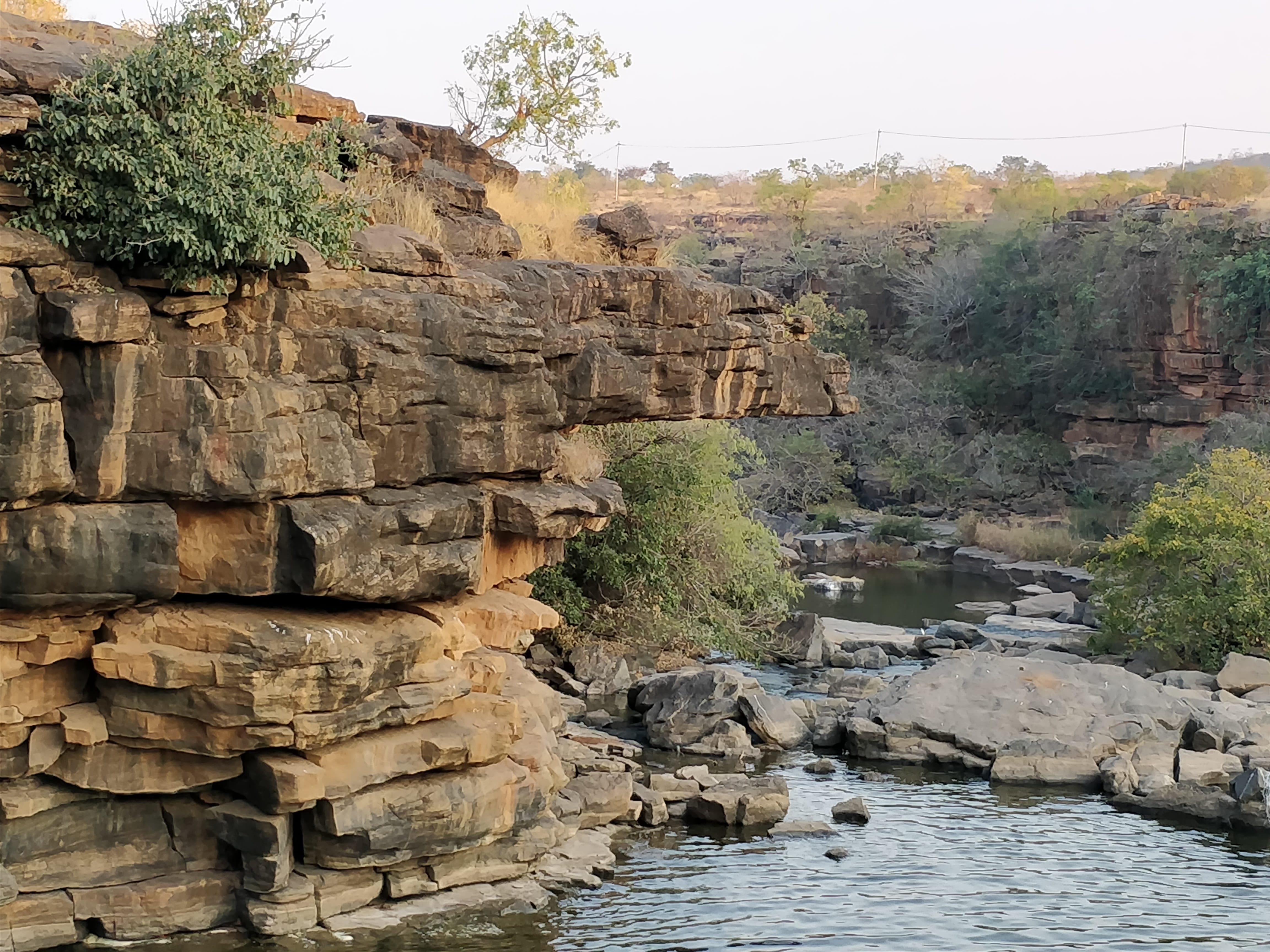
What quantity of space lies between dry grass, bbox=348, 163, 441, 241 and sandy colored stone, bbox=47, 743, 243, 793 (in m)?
6.34

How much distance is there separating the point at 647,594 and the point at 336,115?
46.6ft

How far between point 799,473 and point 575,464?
3442 centimetres

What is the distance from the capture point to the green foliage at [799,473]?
4984 cm

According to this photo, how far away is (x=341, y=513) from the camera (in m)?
13.4

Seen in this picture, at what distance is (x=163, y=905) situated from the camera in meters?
13.5

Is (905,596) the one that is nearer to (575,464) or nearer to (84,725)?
(575,464)

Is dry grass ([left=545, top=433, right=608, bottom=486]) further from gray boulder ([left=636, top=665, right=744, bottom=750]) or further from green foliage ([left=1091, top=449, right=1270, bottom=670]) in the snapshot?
green foliage ([left=1091, top=449, right=1270, bottom=670])

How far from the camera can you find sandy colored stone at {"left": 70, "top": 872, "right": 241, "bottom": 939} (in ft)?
43.4

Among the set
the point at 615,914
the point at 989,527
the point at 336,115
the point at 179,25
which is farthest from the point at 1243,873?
the point at 989,527

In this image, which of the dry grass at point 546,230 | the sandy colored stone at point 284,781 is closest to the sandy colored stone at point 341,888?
the sandy colored stone at point 284,781

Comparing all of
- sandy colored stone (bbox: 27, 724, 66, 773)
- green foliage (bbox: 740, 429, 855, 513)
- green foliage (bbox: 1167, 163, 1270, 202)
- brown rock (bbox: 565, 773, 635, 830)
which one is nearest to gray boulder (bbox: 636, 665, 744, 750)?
brown rock (bbox: 565, 773, 635, 830)

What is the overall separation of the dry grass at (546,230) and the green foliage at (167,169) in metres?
5.96

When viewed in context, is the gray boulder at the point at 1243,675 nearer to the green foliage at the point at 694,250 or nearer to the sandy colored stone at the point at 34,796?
the sandy colored stone at the point at 34,796

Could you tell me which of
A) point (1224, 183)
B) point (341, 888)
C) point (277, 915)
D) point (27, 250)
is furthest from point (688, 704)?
point (1224, 183)
